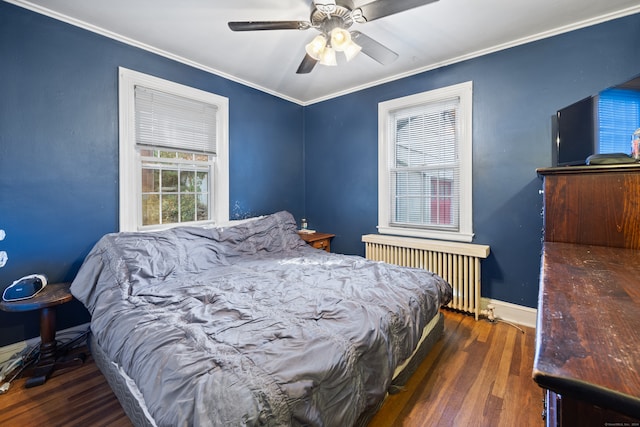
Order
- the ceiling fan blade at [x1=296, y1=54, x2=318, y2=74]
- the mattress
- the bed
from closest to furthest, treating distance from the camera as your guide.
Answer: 1. the bed
2. the mattress
3. the ceiling fan blade at [x1=296, y1=54, x2=318, y2=74]

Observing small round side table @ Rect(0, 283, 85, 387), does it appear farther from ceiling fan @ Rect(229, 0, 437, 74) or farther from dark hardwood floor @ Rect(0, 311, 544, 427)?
ceiling fan @ Rect(229, 0, 437, 74)

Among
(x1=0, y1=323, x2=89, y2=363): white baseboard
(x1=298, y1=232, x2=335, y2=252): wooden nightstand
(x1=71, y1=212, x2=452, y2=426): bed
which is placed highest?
(x1=298, y1=232, x2=335, y2=252): wooden nightstand

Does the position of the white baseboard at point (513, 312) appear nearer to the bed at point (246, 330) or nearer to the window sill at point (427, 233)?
the window sill at point (427, 233)

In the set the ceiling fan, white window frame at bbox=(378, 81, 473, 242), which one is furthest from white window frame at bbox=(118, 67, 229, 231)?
white window frame at bbox=(378, 81, 473, 242)

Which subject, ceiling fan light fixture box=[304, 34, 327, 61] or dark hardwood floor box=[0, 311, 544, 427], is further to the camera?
ceiling fan light fixture box=[304, 34, 327, 61]

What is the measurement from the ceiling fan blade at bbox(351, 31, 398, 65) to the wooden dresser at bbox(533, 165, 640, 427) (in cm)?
141

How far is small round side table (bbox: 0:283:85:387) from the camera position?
6.01 ft

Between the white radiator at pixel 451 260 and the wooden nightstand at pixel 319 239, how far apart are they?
832 millimetres

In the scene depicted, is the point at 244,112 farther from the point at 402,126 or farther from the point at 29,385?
the point at 29,385

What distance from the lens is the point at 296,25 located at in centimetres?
184

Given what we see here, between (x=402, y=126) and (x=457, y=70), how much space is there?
0.80m

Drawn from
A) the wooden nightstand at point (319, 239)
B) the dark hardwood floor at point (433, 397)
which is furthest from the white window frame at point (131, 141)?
the wooden nightstand at point (319, 239)

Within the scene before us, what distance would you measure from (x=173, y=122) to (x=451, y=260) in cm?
325

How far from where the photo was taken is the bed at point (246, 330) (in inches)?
38.1
